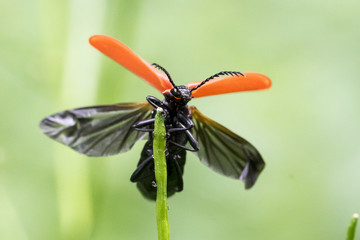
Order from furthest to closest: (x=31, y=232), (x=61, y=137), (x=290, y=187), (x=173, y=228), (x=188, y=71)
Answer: (x=188, y=71)
(x=290, y=187)
(x=173, y=228)
(x=31, y=232)
(x=61, y=137)

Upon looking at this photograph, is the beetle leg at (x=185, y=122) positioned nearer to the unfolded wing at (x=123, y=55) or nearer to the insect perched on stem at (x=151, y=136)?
the insect perched on stem at (x=151, y=136)

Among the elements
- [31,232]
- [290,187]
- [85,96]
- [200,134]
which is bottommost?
[31,232]

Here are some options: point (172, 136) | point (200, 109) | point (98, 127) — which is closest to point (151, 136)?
point (172, 136)

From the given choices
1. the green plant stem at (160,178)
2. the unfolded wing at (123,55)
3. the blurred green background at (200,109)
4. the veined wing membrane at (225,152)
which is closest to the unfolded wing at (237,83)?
the unfolded wing at (123,55)

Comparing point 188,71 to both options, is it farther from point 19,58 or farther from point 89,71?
point 19,58

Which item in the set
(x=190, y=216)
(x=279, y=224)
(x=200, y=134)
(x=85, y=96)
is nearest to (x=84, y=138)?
(x=200, y=134)

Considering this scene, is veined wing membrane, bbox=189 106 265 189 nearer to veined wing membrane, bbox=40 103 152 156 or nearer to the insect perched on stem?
the insect perched on stem

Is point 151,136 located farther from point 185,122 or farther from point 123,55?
point 123,55
